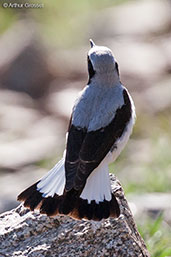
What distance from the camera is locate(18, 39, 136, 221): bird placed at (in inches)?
208

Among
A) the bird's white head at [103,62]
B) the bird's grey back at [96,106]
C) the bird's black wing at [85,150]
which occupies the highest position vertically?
the bird's white head at [103,62]

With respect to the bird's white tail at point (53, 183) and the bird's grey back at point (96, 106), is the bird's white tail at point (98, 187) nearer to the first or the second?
the bird's white tail at point (53, 183)

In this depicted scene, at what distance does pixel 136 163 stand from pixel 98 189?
4722 mm

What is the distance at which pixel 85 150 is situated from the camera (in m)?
5.58

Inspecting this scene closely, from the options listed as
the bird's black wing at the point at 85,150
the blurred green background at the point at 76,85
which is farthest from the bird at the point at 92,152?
the blurred green background at the point at 76,85

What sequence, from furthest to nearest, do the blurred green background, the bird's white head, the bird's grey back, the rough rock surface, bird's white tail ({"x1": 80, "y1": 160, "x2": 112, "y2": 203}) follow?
the blurred green background < the bird's white head < the bird's grey back < bird's white tail ({"x1": 80, "y1": 160, "x2": 112, "y2": 203}) < the rough rock surface

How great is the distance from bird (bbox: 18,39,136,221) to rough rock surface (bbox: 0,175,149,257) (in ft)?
0.52

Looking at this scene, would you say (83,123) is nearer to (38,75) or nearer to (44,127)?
(44,127)

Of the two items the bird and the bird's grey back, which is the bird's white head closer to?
the bird

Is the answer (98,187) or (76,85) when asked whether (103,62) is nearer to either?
(98,187)

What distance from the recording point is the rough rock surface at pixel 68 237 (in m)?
5.14

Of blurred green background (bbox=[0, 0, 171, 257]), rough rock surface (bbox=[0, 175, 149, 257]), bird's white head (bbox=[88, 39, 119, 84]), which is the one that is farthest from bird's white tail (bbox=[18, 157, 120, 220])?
blurred green background (bbox=[0, 0, 171, 257])

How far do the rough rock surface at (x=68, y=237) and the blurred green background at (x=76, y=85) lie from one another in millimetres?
1366

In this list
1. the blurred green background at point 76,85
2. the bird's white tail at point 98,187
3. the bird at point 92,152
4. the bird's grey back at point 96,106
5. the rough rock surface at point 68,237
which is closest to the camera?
the rough rock surface at point 68,237
